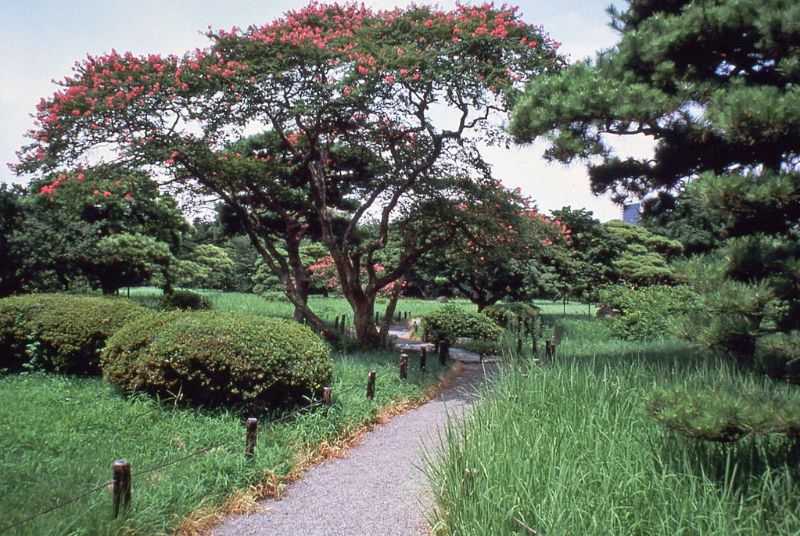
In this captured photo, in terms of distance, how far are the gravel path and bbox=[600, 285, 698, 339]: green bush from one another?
9.24 metres

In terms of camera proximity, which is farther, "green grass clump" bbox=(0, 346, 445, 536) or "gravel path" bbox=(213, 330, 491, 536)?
"gravel path" bbox=(213, 330, 491, 536)

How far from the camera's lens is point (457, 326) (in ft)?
44.0

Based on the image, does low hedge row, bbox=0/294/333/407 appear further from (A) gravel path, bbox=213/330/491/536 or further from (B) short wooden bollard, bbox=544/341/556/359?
(B) short wooden bollard, bbox=544/341/556/359

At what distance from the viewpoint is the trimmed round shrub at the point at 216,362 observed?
507 centimetres

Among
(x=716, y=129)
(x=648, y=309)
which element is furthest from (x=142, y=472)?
(x=648, y=309)

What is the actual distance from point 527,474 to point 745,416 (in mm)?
1160

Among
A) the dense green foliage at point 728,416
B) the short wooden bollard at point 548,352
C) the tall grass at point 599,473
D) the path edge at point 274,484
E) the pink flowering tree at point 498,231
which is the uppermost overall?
the pink flowering tree at point 498,231

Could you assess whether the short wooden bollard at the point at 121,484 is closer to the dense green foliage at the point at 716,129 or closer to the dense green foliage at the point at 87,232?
the dense green foliage at the point at 716,129

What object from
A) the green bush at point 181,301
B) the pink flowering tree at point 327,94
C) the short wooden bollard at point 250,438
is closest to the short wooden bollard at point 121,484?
the short wooden bollard at point 250,438

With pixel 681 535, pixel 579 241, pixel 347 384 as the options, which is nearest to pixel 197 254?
pixel 579 241

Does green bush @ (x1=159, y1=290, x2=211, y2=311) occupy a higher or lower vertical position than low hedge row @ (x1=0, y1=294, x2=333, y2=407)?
higher

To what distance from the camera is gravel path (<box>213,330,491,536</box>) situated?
3.50m

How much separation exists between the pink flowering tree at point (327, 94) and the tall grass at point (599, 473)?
5136 mm

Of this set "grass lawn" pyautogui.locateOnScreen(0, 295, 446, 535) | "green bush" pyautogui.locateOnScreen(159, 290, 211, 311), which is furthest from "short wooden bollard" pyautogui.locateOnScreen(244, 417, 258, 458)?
"green bush" pyautogui.locateOnScreen(159, 290, 211, 311)
